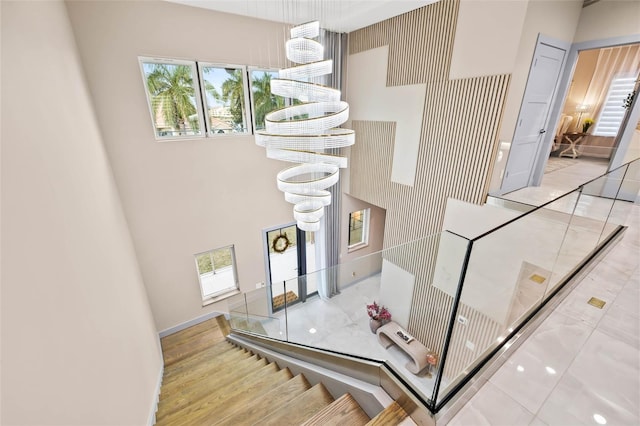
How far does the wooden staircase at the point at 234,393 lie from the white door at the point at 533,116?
165 inches

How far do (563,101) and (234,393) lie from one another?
682 cm

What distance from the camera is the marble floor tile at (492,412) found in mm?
1437

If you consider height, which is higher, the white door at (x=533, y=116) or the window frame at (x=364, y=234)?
the white door at (x=533, y=116)

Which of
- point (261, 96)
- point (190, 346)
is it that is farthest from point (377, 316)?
point (261, 96)

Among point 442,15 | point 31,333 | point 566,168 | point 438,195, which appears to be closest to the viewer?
point 31,333

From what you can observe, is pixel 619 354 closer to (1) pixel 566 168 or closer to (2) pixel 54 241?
(2) pixel 54 241

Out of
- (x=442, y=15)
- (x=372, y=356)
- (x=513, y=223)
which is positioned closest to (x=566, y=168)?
(x=442, y=15)

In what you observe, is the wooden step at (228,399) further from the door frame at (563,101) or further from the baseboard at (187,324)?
the door frame at (563,101)

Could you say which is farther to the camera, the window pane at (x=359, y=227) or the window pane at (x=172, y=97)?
the window pane at (x=359, y=227)

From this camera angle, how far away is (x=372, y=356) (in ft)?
6.06

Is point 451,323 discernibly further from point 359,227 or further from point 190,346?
point 359,227

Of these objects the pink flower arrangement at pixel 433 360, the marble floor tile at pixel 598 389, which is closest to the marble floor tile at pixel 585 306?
the marble floor tile at pixel 598 389

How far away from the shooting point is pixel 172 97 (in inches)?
172

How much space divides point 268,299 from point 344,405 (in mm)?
3457
